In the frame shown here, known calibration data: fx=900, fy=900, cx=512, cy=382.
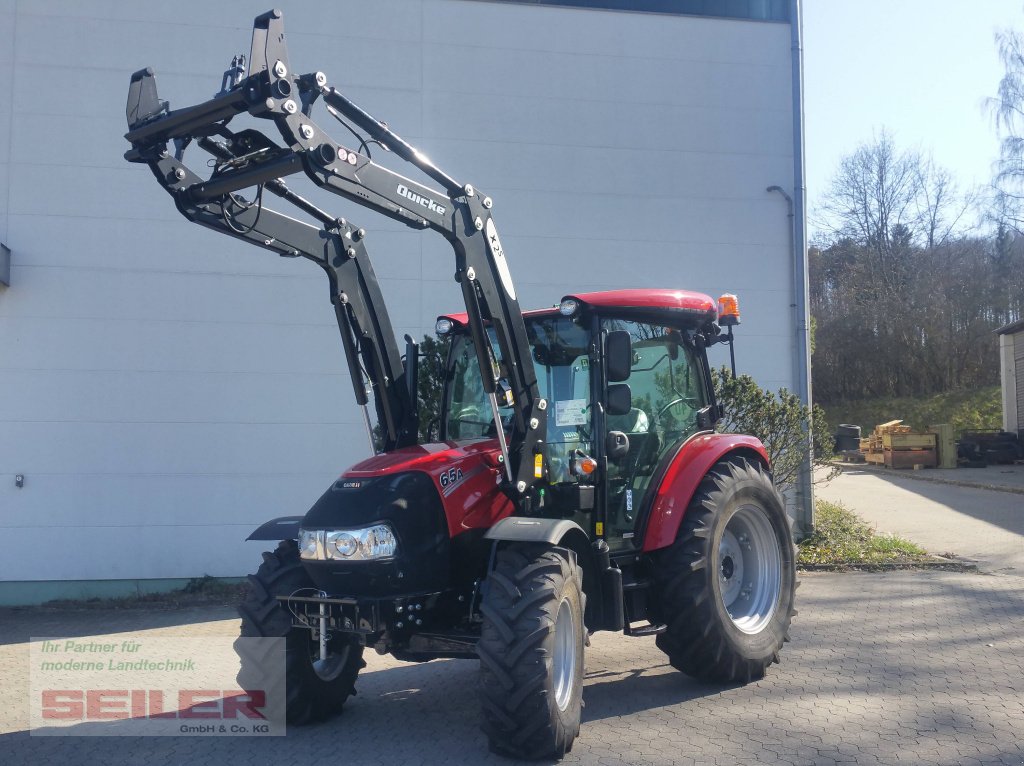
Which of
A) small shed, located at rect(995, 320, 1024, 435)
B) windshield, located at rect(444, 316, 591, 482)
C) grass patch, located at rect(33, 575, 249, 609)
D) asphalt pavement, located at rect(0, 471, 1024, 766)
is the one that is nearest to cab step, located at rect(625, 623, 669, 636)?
Answer: asphalt pavement, located at rect(0, 471, 1024, 766)

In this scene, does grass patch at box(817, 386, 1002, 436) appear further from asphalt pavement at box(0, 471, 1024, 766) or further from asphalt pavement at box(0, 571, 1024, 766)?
asphalt pavement at box(0, 571, 1024, 766)

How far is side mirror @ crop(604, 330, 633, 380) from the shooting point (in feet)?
17.1

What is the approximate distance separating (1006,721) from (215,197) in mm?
5124

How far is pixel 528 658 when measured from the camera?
4.23m

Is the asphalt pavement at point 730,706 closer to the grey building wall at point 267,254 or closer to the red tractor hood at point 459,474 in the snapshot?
the red tractor hood at point 459,474

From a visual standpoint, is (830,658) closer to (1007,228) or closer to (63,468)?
(63,468)

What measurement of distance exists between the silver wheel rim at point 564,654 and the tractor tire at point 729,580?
1010 mm

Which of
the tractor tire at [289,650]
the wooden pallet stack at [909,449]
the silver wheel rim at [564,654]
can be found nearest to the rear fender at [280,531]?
the tractor tire at [289,650]

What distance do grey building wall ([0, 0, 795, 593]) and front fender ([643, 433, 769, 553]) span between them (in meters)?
5.18

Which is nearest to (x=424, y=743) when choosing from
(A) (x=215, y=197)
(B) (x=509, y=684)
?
(B) (x=509, y=684)

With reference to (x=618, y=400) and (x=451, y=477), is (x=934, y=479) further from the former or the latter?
(x=451, y=477)

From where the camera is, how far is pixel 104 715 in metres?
5.62

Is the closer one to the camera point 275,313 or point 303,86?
point 303,86

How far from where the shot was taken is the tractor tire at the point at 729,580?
5.47 metres
